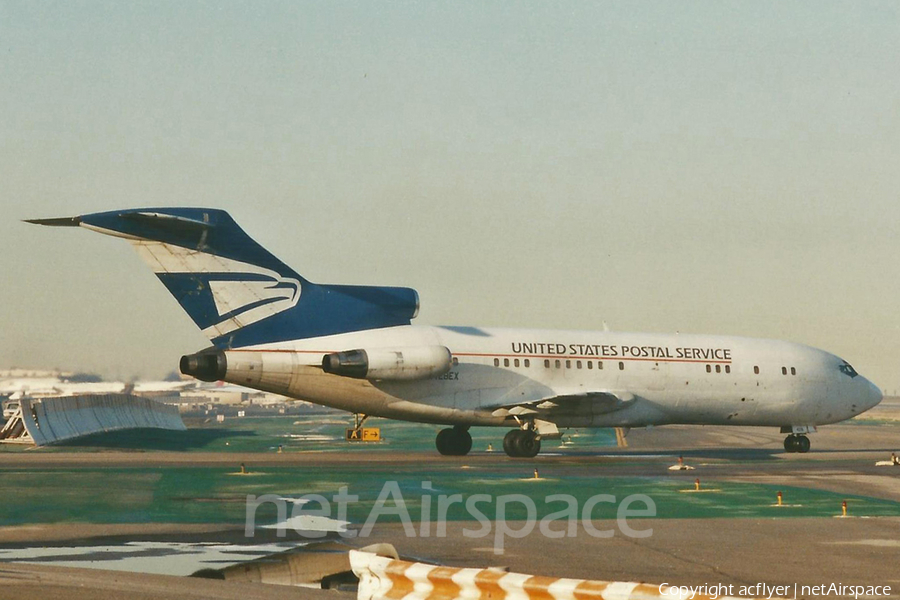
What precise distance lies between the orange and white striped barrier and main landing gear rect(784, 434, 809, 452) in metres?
29.8

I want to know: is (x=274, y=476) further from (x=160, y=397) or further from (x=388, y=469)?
(x=160, y=397)

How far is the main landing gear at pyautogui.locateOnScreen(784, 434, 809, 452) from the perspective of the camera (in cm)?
3731

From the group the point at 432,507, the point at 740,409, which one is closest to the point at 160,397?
the point at 740,409

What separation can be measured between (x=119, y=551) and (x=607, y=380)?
2214 centimetres

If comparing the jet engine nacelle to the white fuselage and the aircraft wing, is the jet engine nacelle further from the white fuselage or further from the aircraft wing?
the aircraft wing

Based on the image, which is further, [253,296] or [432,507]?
[253,296]

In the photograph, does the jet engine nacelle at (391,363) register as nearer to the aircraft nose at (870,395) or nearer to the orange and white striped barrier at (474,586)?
the aircraft nose at (870,395)

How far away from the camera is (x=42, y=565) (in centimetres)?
1168

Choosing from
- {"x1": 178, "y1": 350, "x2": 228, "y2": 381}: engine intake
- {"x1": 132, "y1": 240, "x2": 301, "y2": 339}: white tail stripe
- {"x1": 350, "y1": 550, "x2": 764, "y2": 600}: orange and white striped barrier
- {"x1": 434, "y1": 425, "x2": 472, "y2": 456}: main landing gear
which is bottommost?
{"x1": 350, "y1": 550, "x2": 764, "y2": 600}: orange and white striped barrier

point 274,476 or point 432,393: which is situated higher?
point 432,393

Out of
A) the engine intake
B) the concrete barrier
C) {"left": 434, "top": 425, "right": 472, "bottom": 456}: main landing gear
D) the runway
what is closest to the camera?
the runway

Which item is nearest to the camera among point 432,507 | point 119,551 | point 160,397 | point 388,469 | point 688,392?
point 119,551

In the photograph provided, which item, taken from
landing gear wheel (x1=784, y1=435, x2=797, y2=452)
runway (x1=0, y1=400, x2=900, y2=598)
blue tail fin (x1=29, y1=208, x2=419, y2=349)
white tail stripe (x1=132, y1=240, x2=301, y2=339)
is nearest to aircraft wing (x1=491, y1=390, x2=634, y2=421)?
runway (x1=0, y1=400, x2=900, y2=598)

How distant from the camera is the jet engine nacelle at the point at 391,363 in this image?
95.5ft
